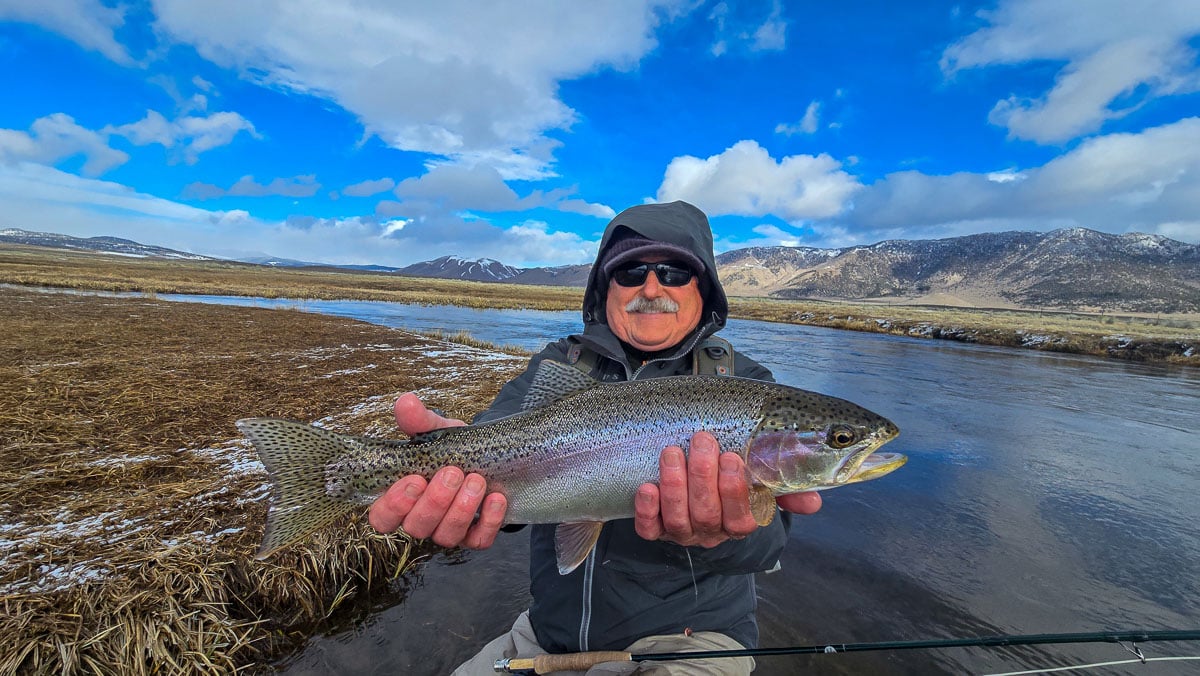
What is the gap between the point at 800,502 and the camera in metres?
2.80

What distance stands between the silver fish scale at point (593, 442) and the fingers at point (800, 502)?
44cm

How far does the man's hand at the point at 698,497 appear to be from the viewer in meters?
2.51

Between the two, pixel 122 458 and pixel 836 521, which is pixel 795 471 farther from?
pixel 122 458

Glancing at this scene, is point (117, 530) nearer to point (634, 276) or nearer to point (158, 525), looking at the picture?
→ point (158, 525)

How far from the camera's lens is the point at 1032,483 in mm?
9344

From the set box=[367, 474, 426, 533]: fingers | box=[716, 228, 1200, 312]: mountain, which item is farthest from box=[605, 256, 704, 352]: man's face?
box=[716, 228, 1200, 312]: mountain

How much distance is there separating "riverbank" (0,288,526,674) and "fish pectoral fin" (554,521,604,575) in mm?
3076

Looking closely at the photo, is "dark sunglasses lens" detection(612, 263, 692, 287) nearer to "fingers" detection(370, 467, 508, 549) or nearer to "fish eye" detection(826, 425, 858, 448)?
"fish eye" detection(826, 425, 858, 448)

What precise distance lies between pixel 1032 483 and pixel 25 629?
13.6 metres

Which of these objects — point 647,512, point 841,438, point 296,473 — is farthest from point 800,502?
point 296,473

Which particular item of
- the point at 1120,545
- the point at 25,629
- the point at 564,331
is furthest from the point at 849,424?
the point at 564,331

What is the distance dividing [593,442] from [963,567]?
663 cm

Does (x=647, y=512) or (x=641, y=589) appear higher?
(x=647, y=512)

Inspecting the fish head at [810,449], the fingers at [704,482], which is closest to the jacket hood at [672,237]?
the fish head at [810,449]
